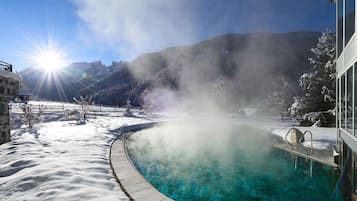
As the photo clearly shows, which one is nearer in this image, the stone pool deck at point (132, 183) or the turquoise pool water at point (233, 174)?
the stone pool deck at point (132, 183)

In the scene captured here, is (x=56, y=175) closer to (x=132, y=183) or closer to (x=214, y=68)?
(x=132, y=183)

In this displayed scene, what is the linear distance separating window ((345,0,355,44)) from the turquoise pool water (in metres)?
3.85

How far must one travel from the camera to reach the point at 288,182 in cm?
511

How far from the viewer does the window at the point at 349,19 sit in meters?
4.22

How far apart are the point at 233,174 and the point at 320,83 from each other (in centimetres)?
1296

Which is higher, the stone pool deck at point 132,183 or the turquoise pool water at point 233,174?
the stone pool deck at point 132,183

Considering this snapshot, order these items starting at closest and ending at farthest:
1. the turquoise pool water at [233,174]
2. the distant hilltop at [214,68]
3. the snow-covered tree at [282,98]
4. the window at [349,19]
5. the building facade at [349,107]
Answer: the building facade at [349,107], the window at [349,19], the turquoise pool water at [233,174], the snow-covered tree at [282,98], the distant hilltop at [214,68]

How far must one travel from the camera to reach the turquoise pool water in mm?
4461

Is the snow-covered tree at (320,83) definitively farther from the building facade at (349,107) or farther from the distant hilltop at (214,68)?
the distant hilltop at (214,68)

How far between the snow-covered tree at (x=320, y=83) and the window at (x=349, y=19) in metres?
10.4

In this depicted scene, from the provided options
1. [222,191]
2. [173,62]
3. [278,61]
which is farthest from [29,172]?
[173,62]

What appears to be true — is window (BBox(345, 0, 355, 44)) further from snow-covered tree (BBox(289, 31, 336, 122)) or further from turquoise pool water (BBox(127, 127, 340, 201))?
snow-covered tree (BBox(289, 31, 336, 122))

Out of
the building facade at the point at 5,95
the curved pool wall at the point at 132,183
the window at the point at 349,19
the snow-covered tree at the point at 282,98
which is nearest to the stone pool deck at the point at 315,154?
the window at the point at 349,19

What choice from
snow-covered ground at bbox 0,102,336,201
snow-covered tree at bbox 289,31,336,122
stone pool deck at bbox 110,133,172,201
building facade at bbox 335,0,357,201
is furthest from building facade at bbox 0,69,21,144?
snow-covered tree at bbox 289,31,336,122
